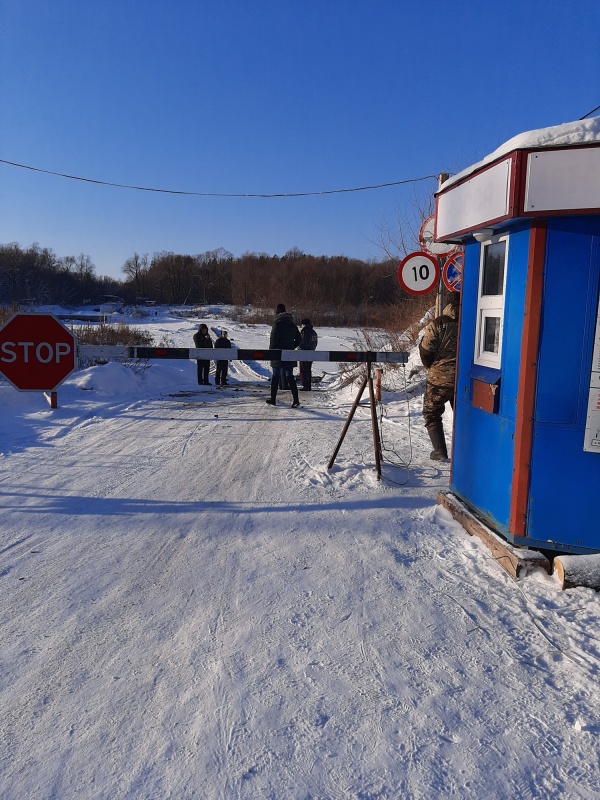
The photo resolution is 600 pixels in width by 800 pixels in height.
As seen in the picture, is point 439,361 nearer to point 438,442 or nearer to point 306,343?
point 438,442

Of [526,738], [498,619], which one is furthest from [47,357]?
[526,738]

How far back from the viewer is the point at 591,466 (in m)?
3.90

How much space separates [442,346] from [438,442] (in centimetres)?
117

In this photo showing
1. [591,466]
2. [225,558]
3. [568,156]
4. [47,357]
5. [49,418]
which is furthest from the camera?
[49,418]

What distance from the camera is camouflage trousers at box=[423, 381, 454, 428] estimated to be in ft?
22.7

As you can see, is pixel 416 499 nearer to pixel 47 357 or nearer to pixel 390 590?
pixel 390 590

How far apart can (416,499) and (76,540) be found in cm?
303

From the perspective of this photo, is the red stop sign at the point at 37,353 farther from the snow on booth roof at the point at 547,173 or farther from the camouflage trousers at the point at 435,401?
the camouflage trousers at the point at 435,401

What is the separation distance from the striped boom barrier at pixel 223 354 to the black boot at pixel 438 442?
1.32 m

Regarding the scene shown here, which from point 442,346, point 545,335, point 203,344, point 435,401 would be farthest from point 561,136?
point 203,344

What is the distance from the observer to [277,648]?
10.4 feet

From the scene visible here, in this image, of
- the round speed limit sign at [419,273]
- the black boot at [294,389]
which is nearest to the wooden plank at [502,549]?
the round speed limit sign at [419,273]

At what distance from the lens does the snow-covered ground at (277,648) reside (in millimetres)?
2330

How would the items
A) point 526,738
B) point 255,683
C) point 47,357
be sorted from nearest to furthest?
point 526,738
point 255,683
point 47,357
